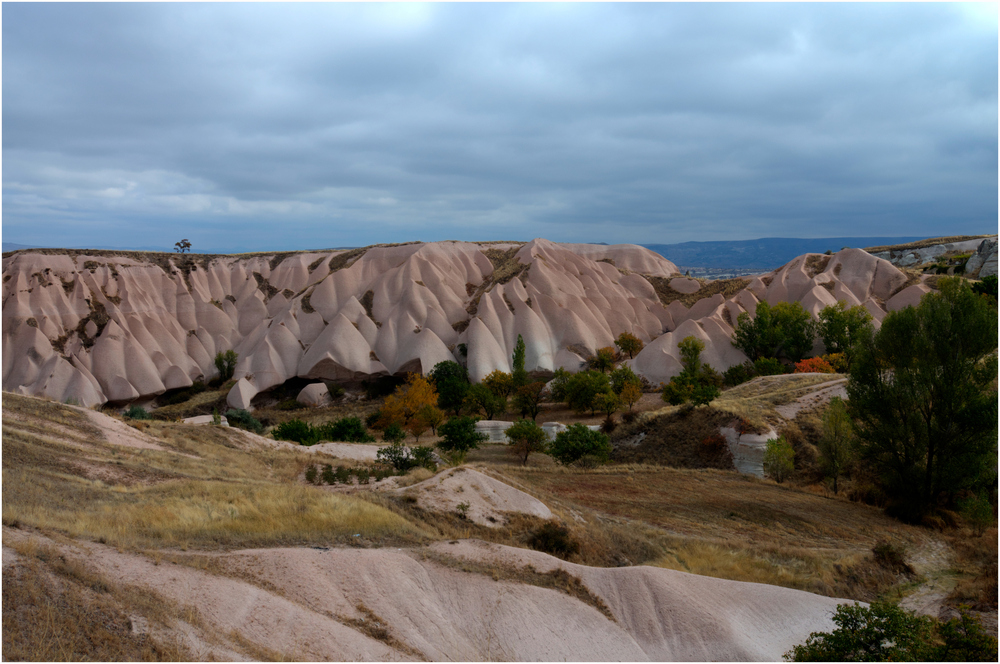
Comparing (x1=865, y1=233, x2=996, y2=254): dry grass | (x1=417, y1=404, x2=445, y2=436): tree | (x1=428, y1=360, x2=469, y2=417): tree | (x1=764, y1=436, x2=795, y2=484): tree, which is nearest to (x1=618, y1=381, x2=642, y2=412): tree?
(x1=428, y1=360, x2=469, y2=417): tree

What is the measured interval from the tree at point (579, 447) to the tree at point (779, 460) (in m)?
6.42

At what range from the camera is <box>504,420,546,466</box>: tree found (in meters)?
27.3

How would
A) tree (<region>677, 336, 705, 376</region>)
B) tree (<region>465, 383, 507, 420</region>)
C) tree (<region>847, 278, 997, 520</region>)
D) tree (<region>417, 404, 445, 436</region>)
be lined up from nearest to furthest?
tree (<region>847, 278, 997, 520</region>) → tree (<region>417, 404, 445, 436</region>) → tree (<region>465, 383, 507, 420</region>) → tree (<region>677, 336, 705, 376</region>)

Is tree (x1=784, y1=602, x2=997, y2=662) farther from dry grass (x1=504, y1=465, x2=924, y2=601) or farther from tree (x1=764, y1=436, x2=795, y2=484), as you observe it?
tree (x1=764, y1=436, x2=795, y2=484)

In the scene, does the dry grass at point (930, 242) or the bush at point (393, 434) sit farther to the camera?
the dry grass at point (930, 242)

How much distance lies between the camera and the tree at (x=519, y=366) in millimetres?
44875

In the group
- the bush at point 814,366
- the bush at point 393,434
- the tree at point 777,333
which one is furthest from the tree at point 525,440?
the tree at point 777,333

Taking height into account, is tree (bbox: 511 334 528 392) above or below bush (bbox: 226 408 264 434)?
above

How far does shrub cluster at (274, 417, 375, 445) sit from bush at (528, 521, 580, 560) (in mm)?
21251

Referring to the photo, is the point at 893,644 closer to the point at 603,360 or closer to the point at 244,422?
the point at 244,422

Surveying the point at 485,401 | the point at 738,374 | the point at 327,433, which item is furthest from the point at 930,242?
the point at 327,433

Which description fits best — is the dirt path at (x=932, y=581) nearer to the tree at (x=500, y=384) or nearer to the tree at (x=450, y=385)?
the tree at (x=450, y=385)

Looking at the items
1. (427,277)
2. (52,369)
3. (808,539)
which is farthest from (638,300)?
(52,369)

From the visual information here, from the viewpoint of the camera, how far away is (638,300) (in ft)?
194
